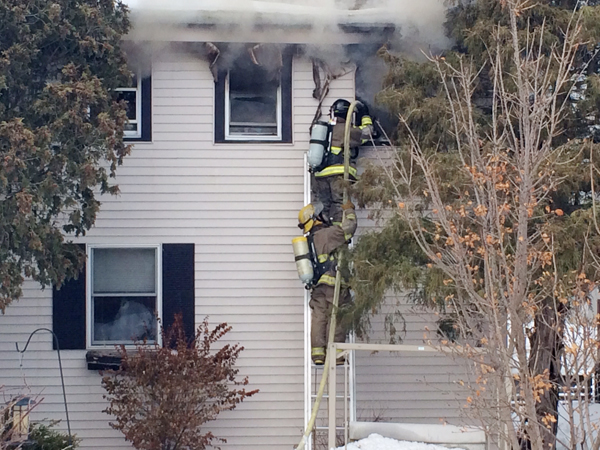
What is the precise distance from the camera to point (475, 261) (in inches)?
244

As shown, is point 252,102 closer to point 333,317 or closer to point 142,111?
point 142,111

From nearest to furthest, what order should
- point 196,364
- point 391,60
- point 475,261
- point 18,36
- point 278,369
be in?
point 475,261 < point 18,36 < point 391,60 < point 196,364 < point 278,369

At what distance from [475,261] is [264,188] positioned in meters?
3.21

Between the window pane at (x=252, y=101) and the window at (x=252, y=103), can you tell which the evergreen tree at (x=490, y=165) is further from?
the window pane at (x=252, y=101)

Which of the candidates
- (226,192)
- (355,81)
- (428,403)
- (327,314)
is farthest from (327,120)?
(428,403)

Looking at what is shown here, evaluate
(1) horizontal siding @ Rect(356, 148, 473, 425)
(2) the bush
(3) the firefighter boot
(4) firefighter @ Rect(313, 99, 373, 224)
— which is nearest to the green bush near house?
(2) the bush

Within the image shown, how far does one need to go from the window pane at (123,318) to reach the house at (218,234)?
0.02m

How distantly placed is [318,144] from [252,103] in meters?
1.23

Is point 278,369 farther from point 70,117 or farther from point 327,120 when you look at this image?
point 70,117

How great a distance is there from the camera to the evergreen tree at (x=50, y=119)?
21.6 ft

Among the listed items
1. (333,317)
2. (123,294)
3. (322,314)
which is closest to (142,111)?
(123,294)

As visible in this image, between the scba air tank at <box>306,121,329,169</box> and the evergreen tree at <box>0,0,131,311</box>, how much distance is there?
196 centimetres

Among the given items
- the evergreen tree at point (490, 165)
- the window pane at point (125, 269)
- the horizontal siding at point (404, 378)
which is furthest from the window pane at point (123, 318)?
the evergreen tree at point (490, 165)

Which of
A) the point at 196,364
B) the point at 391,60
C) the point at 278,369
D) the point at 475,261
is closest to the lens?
the point at 475,261
